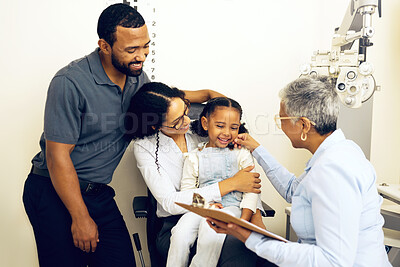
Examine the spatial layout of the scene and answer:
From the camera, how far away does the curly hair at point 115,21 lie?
1.48 m

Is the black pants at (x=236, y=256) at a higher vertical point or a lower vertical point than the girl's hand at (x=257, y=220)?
lower

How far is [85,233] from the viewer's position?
4.99 feet

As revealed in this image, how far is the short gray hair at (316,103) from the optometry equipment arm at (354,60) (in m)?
0.37

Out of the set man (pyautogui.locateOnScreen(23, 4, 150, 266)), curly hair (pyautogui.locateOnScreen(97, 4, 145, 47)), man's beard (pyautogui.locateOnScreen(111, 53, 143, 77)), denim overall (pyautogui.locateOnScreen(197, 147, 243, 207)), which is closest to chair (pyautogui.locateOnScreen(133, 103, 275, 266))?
man (pyautogui.locateOnScreen(23, 4, 150, 266))

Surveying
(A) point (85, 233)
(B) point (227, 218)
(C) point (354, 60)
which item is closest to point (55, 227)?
(A) point (85, 233)

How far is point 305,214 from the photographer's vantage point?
1177 millimetres

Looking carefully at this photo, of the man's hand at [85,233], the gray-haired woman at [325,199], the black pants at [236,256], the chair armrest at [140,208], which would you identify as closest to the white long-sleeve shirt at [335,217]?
the gray-haired woman at [325,199]

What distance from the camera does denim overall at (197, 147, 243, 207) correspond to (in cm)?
173

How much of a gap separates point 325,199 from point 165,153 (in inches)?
35.6

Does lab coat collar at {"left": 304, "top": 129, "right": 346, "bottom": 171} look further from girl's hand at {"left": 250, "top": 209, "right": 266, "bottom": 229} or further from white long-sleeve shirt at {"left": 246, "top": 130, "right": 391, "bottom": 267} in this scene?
girl's hand at {"left": 250, "top": 209, "right": 266, "bottom": 229}

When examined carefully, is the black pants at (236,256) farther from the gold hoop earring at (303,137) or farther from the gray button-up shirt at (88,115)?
the gray button-up shirt at (88,115)

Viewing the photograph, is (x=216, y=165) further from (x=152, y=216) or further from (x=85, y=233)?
(x=85, y=233)

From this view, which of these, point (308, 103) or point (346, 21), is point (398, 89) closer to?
point (346, 21)

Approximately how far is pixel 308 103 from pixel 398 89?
4.63ft
